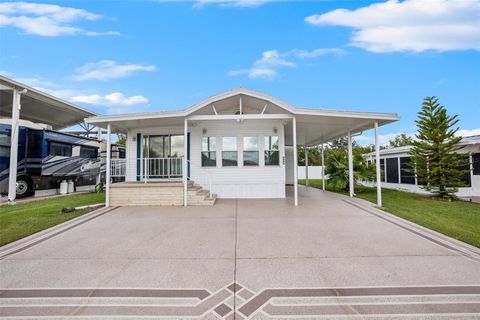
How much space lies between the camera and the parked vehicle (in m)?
10.2

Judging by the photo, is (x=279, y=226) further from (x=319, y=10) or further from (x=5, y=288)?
(x=319, y=10)

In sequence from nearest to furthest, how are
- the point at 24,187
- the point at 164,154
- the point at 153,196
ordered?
the point at 153,196 → the point at 164,154 → the point at 24,187

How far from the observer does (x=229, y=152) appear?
9.61m

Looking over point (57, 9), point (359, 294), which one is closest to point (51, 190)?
point (57, 9)

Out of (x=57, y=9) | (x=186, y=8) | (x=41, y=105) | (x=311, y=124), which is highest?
(x=186, y=8)

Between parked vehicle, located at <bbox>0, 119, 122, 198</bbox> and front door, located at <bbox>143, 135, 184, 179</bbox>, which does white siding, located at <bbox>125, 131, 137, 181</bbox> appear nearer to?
front door, located at <bbox>143, 135, 184, 179</bbox>

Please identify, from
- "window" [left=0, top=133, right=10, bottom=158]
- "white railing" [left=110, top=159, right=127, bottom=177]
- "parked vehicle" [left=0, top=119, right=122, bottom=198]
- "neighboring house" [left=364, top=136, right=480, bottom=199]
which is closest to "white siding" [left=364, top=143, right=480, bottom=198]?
"neighboring house" [left=364, top=136, right=480, bottom=199]

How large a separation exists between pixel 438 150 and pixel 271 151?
7.33 meters

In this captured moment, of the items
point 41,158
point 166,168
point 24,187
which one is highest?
point 41,158

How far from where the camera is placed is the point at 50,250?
4074 mm

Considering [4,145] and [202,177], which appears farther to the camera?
[4,145]

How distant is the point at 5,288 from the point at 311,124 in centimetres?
941

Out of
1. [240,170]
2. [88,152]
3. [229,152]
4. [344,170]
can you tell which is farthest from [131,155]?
[344,170]

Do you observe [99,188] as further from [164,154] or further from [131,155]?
[164,154]
